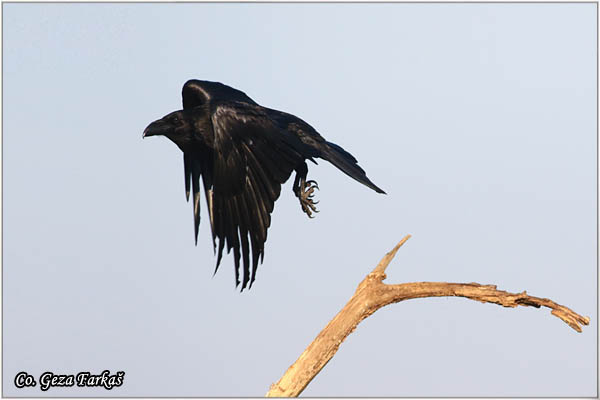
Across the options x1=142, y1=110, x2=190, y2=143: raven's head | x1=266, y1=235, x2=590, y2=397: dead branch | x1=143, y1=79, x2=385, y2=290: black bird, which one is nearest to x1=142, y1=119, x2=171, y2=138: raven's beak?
x1=142, y1=110, x2=190, y2=143: raven's head

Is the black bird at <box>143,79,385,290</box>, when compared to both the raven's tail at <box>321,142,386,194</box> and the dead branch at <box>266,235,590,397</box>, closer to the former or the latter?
the raven's tail at <box>321,142,386,194</box>

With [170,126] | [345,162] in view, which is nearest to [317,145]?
[345,162]

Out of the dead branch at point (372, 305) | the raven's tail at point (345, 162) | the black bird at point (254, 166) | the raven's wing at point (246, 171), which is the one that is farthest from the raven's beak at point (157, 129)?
the dead branch at point (372, 305)

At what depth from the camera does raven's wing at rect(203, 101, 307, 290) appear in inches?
332

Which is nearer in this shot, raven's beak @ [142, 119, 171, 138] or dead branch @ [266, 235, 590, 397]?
dead branch @ [266, 235, 590, 397]

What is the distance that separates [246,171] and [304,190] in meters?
0.96

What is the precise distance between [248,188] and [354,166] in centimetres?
128

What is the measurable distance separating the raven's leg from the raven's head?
62.6 inches

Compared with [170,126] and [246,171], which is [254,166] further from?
[170,126]

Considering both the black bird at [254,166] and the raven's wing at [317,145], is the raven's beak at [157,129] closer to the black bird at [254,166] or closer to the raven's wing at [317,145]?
the black bird at [254,166]

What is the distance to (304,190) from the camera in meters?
9.33

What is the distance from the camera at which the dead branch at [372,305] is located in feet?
23.4

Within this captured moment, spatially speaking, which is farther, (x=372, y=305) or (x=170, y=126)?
(x=170, y=126)

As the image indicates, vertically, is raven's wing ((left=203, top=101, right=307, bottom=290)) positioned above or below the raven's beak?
below
